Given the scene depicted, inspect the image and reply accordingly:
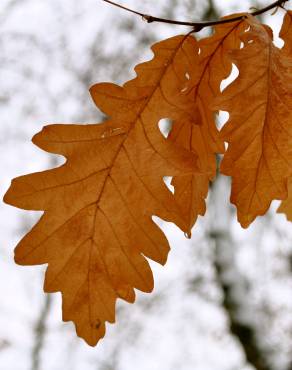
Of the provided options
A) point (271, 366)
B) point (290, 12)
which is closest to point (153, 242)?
point (290, 12)

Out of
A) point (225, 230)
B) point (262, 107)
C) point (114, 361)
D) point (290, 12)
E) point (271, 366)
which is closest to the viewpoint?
point (262, 107)

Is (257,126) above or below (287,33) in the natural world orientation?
below

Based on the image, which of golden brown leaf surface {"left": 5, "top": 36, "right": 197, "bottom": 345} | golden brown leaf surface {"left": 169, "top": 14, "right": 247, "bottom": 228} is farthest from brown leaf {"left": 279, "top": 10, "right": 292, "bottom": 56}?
golden brown leaf surface {"left": 5, "top": 36, "right": 197, "bottom": 345}

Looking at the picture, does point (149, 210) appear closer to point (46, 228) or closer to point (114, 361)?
point (46, 228)

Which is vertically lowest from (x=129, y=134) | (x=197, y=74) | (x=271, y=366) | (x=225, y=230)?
(x=271, y=366)

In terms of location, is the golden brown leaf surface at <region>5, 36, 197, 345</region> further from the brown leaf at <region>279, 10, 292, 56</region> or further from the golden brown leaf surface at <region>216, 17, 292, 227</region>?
the brown leaf at <region>279, 10, 292, 56</region>

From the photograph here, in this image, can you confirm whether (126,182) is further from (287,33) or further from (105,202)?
(287,33)

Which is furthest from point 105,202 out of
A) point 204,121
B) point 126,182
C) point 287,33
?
point 287,33
